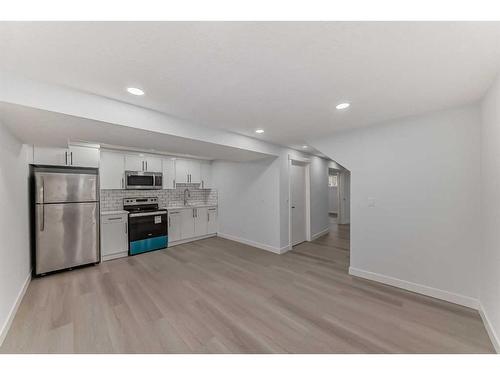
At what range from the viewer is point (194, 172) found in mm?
5293

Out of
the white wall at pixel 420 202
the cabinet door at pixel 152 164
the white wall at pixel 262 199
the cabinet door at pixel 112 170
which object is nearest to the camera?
the white wall at pixel 420 202

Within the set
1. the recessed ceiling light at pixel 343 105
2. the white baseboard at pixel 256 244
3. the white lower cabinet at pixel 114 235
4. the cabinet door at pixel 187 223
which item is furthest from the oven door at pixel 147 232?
the recessed ceiling light at pixel 343 105

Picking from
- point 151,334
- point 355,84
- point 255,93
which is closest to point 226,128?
point 255,93

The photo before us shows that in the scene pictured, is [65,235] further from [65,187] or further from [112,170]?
[112,170]

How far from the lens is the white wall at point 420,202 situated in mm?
2266

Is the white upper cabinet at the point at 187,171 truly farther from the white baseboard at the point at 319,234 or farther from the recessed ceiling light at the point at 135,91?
the white baseboard at the point at 319,234

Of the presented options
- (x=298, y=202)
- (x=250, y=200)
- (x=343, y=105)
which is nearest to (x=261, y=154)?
(x=250, y=200)

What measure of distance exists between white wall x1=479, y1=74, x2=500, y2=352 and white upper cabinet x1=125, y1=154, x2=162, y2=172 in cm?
511

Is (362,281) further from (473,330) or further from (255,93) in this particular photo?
(255,93)

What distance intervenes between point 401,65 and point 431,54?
164 millimetres

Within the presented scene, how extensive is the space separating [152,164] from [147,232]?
1506mm

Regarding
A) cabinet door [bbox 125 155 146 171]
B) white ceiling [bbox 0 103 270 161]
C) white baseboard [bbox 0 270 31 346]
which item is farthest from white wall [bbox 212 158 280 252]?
white baseboard [bbox 0 270 31 346]

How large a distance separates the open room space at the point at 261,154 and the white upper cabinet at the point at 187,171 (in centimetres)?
112
